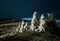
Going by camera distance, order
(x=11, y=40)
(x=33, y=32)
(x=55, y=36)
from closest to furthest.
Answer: (x=11, y=40) → (x=55, y=36) → (x=33, y=32)

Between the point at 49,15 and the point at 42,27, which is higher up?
the point at 49,15

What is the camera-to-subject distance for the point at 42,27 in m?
11.0

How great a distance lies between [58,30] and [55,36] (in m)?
1.47

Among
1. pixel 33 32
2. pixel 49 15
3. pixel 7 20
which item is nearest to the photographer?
pixel 33 32

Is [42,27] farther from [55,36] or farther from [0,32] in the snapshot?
[0,32]

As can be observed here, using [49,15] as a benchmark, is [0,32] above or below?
below

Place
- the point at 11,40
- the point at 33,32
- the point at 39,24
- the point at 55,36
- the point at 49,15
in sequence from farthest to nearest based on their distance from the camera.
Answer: the point at 49,15
the point at 39,24
the point at 33,32
the point at 55,36
the point at 11,40

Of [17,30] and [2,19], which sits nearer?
[17,30]

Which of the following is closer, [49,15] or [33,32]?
[33,32]

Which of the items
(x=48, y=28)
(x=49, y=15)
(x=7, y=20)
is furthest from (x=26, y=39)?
(x=7, y=20)

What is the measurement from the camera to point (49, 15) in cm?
1245

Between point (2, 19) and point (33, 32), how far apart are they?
18.2ft

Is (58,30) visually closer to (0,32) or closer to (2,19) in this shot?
(0,32)

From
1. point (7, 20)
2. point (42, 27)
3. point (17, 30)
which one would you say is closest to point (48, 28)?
point (42, 27)
